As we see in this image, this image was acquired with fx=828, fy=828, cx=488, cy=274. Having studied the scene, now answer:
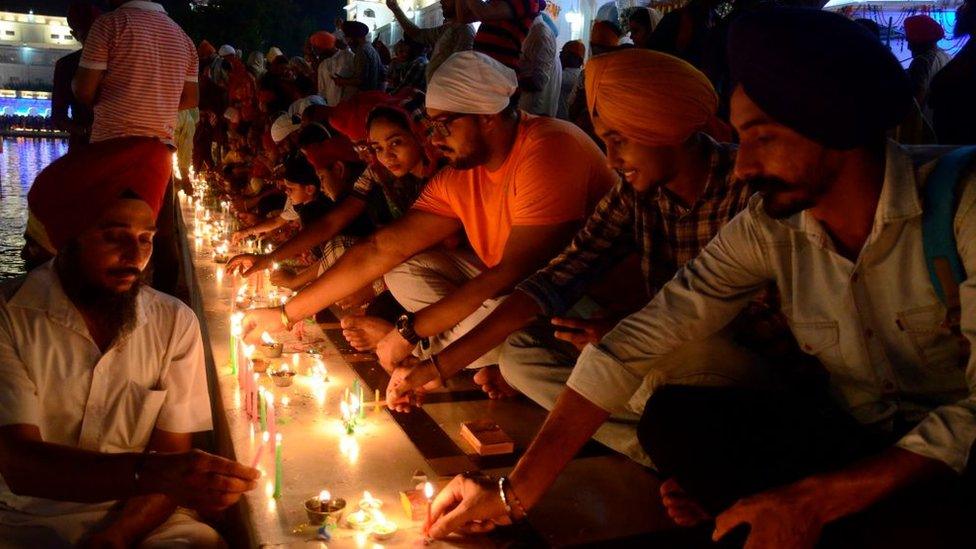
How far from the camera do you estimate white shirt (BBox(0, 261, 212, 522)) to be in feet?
7.64

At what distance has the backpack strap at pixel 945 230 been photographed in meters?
1.89

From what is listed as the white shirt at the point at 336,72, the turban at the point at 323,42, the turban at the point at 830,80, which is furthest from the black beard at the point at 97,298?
the turban at the point at 323,42

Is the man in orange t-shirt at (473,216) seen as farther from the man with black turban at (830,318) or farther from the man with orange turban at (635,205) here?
the man with black turban at (830,318)

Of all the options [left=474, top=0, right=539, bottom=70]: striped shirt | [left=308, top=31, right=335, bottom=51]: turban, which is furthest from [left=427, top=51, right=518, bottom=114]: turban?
[left=308, top=31, right=335, bottom=51]: turban

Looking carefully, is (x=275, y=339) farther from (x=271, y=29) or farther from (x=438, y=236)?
(x=271, y=29)

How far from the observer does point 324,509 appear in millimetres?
2389

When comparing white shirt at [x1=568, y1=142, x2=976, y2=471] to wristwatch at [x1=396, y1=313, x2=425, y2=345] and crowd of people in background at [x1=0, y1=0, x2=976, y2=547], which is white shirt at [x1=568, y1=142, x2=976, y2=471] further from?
wristwatch at [x1=396, y1=313, x2=425, y2=345]

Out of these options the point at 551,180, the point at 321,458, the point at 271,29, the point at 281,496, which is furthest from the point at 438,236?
the point at 271,29

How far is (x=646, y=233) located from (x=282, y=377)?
5.47 ft

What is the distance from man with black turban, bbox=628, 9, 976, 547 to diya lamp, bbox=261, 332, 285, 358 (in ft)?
6.95

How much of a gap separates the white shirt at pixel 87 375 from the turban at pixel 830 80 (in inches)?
73.7

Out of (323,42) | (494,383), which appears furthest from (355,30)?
(494,383)

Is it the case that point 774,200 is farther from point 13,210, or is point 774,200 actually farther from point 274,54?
point 274,54

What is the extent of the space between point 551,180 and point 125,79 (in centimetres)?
318
